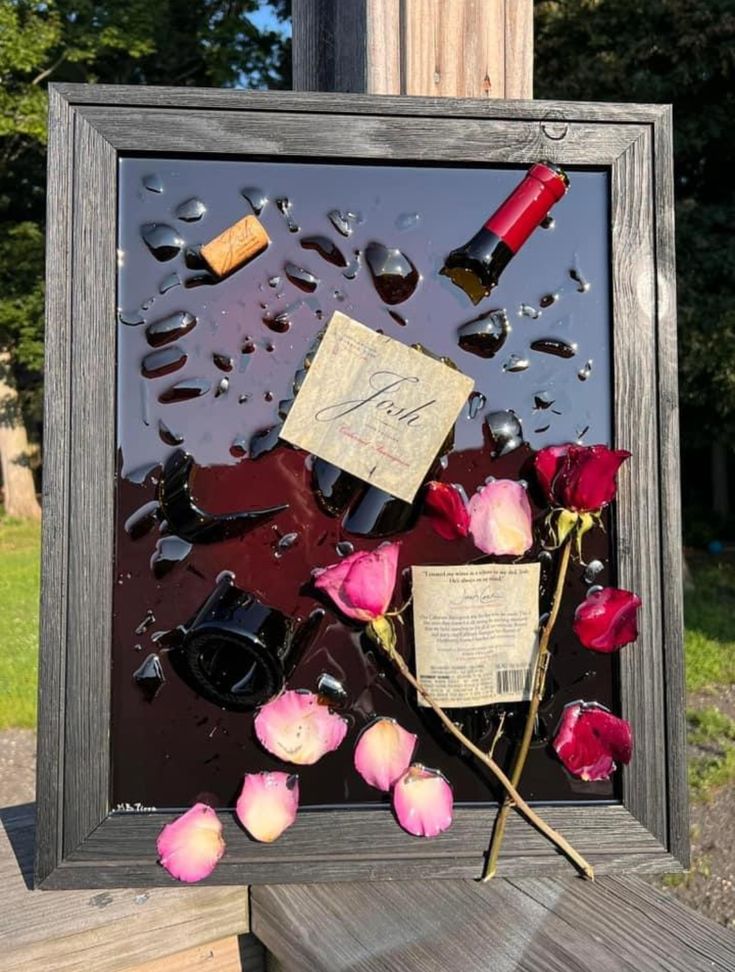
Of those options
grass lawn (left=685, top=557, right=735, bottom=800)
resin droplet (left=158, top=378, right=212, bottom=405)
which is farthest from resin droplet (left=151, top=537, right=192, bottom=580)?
grass lawn (left=685, top=557, right=735, bottom=800)

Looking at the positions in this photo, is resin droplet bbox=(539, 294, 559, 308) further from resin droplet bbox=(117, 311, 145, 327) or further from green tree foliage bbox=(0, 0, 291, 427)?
green tree foliage bbox=(0, 0, 291, 427)

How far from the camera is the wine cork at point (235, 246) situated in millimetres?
735

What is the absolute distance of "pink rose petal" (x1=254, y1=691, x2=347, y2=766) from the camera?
728mm

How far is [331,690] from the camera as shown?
0.74m

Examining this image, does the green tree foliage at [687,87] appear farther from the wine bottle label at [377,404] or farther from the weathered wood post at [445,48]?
the wine bottle label at [377,404]

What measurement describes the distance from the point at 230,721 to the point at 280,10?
927 centimetres

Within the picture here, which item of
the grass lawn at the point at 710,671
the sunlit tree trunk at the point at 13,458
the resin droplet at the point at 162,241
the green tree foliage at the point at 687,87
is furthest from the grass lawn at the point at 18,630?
the green tree foliage at the point at 687,87

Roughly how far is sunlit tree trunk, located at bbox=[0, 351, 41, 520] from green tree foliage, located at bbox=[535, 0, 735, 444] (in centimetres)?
657

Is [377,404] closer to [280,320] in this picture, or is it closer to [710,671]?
[280,320]

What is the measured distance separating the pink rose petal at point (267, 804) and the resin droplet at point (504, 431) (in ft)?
1.11

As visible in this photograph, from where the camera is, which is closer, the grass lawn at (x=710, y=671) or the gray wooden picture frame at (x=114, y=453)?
the gray wooden picture frame at (x=114, y=453)

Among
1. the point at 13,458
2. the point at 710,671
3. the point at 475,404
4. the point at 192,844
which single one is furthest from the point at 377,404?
the point at 13,458

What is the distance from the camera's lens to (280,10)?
8.53 metres

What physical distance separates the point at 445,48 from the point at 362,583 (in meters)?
0.55
